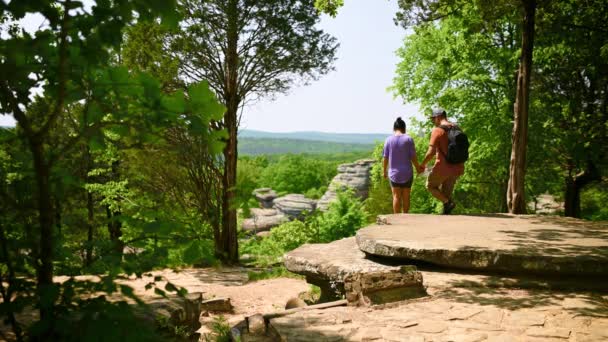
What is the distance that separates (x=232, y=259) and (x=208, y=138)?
12092 mm

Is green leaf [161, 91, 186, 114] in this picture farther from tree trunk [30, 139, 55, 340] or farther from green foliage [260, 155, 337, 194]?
green foliage [260, 155, 337, 194]

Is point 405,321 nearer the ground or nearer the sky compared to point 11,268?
nearer the ground

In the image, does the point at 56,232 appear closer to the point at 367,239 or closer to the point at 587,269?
the point at 367,239

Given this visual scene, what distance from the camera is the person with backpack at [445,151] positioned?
8070 millimetres

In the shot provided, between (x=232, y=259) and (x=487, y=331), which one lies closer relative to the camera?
(x=487, y=331)

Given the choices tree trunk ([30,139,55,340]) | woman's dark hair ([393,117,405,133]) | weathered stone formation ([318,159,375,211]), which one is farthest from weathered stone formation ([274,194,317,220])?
tree trunk ([30,139,55,340])

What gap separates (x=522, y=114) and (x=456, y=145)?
76.5 inches

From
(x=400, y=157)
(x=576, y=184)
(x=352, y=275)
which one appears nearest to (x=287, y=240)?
(x=400, y=157)

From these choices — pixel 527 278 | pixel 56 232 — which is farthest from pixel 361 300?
pixel 56 232

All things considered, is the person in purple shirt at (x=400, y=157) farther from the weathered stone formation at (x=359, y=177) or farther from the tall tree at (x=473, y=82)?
the weathered stone formation at (x=359, y=177)

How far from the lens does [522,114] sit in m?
8.95

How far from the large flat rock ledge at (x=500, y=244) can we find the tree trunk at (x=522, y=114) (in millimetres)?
1309

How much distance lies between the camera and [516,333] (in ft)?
12.4

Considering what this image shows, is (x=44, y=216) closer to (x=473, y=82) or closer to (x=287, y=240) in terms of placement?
(x=287, y=240)
